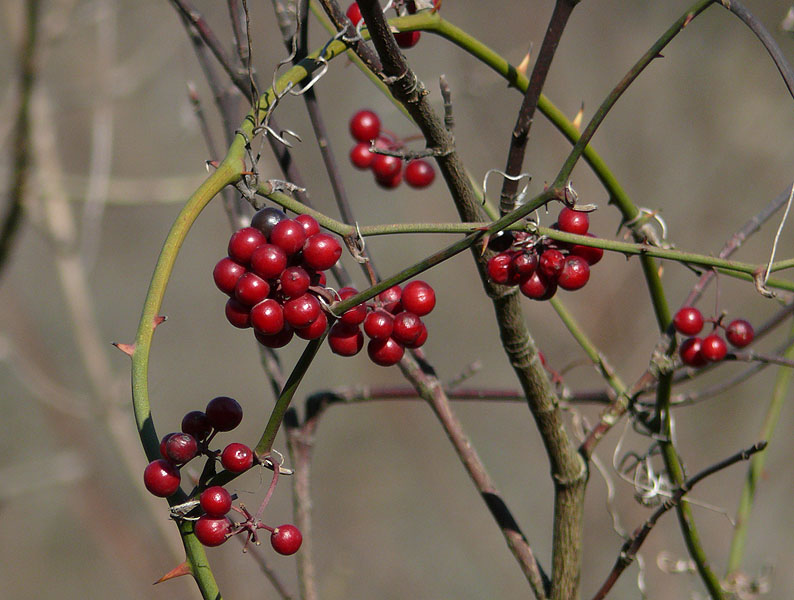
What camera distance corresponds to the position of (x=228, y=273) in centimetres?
50

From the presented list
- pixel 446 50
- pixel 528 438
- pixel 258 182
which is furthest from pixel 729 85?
pixel 258 182

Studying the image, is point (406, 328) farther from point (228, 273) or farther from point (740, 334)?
point (740, 334)

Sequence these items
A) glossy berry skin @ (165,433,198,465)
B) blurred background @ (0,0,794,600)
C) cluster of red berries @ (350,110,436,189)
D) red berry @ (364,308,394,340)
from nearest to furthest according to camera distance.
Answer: glossy berry skin @ (165,433,198,465), red berry @ (364,308,394,340), cluster of red berries @ (350,110,436,189), blurred background @ (0,0,794,600)

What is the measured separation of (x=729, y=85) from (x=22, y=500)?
11.5ft

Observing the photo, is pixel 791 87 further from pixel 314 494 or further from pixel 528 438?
pixel 314 494

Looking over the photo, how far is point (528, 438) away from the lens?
3385mm

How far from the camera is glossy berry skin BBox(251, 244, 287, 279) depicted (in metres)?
0.48

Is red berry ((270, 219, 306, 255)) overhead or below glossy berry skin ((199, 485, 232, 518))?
overhead

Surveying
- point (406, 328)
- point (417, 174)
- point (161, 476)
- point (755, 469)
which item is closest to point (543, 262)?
point (406, 328)

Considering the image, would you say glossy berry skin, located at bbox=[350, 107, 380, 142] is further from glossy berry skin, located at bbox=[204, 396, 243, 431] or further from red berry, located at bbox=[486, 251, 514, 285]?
glossy berry skin, located at bbox=[204, 396, 243, 431]

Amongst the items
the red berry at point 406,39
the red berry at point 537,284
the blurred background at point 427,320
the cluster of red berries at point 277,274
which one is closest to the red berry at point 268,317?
the cluster of red berries at point 277,274

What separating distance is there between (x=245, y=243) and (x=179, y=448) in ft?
0.44

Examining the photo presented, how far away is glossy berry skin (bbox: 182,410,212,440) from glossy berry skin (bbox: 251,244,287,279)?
0.37 ft

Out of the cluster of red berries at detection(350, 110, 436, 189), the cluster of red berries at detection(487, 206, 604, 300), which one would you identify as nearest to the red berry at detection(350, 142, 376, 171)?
the cluster of red berries at detection(350, 110, 436, 189)
